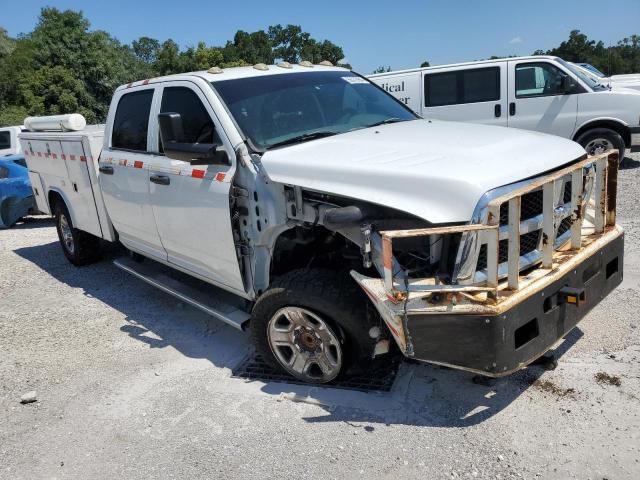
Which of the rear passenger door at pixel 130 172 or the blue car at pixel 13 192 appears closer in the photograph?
the rear passenger door at pixel 130 172

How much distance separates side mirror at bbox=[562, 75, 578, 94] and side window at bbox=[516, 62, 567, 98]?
5 centimetres

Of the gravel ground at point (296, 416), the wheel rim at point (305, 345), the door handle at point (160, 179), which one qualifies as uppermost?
the door handle at point (160, 179)

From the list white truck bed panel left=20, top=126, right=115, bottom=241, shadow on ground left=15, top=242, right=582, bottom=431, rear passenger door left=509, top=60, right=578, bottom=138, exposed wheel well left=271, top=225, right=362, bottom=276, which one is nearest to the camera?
shadow on ground left=15, top=242, right=582, bottom=431

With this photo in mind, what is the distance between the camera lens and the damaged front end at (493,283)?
9.19 feet

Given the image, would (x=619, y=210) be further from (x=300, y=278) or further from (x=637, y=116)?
(x=300, y=278)

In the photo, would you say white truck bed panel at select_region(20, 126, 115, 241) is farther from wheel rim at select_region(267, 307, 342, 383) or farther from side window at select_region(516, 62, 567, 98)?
side window at select_region(516, 62, 567, 98)

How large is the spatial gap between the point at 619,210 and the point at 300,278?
5531 mm

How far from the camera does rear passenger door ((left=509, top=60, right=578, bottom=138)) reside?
10156 millimetres

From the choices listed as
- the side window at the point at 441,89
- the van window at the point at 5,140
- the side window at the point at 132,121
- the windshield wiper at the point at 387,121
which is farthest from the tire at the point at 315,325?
the van window at the point at 5,140

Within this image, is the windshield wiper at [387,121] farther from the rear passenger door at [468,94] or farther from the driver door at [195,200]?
the rear passenger door at [468,94]

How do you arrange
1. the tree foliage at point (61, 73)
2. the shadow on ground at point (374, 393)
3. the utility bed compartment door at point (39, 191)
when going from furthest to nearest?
the tree foliage at point (61, 73)
the utility bed compartment door at point (39, 191)
the shadow on ground at point (374, 393)

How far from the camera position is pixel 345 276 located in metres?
3.56

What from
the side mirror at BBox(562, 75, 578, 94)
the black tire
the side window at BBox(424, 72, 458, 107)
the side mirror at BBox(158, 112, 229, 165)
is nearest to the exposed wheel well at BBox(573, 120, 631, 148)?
the side mirror at BBox(562, 75, 578, 94)

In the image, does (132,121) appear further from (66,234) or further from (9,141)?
(9,141)
